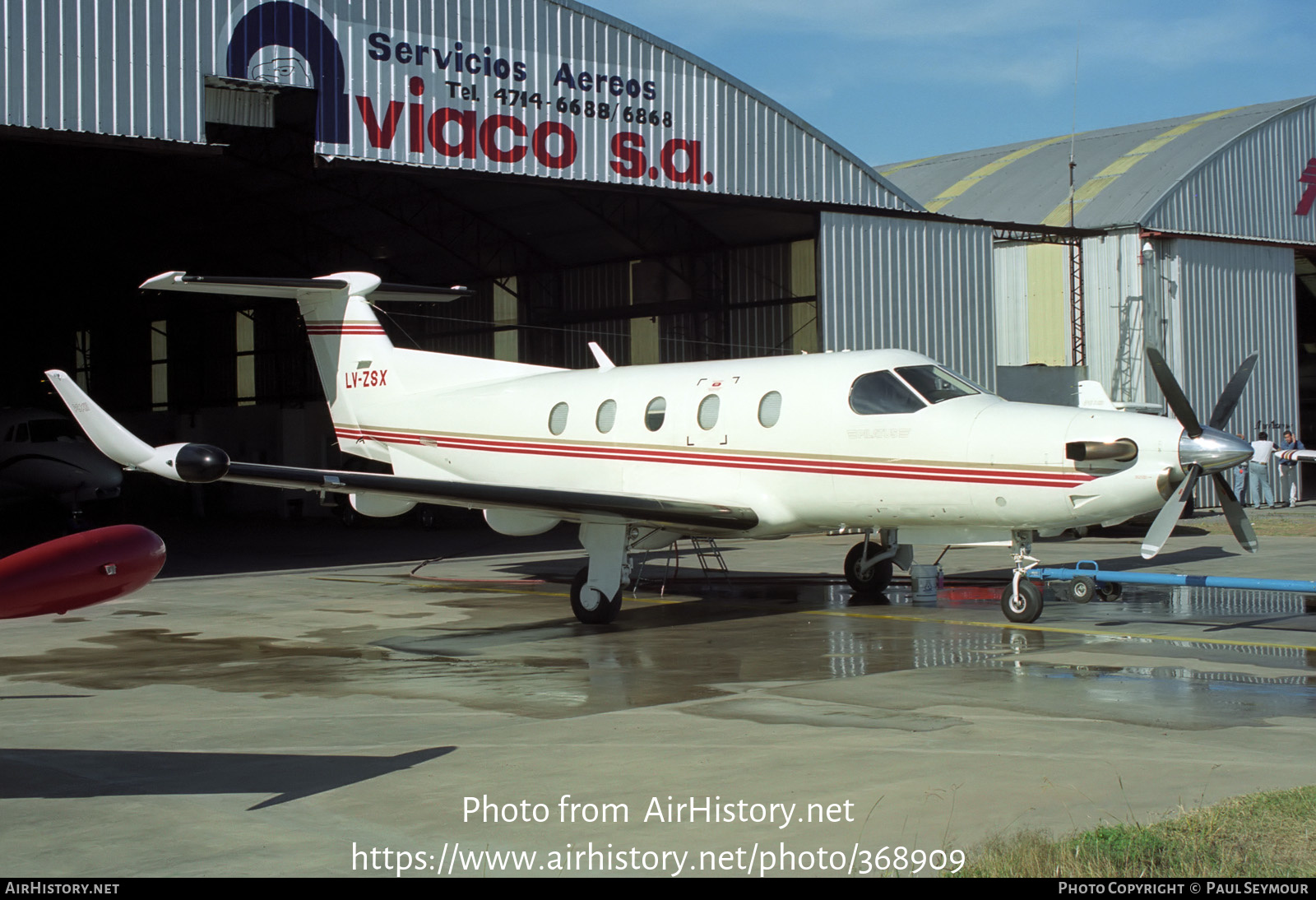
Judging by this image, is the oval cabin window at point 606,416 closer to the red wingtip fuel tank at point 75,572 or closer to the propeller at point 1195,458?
the propeller at point 1195,458

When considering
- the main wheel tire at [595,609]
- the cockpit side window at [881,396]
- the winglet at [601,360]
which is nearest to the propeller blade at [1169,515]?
the cockpit side window at [881,396]

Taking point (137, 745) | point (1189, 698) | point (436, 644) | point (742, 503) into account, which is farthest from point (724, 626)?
point (137, 745)

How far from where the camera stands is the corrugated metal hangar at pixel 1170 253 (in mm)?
30516

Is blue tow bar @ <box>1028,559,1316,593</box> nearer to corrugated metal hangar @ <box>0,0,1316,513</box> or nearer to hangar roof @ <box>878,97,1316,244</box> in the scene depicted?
corrugated metal hangar @ <box>0,0,1316,513</box>

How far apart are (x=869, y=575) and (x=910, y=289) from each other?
1317cm

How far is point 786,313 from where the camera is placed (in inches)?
1229

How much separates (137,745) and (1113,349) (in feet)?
89.3

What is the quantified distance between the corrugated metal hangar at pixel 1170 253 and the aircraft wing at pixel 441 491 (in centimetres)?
1770

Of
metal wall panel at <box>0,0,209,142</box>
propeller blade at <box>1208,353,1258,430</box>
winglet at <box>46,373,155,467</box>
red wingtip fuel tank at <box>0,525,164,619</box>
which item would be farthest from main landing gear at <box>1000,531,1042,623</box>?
metal wall panel at <box>0,0,209,142</box>

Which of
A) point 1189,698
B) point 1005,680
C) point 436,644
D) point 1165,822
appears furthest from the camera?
point 436,644

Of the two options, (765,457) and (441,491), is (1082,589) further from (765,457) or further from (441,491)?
(441,491)

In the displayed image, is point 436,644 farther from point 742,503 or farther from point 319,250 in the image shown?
A: point 319,250

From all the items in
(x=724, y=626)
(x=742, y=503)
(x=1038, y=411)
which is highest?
(x=1038, y=411)

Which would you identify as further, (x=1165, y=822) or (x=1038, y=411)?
(x=1038, y=411)
